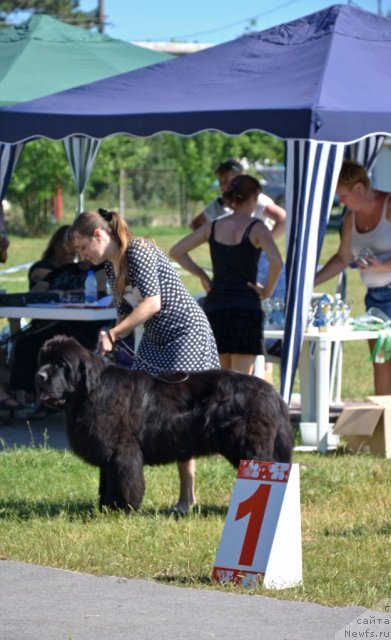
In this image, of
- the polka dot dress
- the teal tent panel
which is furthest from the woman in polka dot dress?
the teal tent panel

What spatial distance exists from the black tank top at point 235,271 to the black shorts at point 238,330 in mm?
51

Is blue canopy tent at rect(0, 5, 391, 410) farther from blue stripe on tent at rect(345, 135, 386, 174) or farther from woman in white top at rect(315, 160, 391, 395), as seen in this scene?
blue stripe on tent at rect(345, 135, 386, 174)

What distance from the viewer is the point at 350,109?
26.9ft

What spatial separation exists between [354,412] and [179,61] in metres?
3.53

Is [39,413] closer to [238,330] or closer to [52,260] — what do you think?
[52,260]

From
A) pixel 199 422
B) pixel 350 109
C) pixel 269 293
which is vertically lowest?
pixel 199 422

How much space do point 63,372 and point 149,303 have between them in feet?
2.16

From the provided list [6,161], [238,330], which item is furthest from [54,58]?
[238,330]

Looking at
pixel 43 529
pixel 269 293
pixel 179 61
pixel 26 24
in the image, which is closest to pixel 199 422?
pixel 43 529

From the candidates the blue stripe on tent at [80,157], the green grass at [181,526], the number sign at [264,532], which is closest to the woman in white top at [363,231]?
the green grass at [181,526]

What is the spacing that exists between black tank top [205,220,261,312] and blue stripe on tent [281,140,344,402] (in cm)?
26

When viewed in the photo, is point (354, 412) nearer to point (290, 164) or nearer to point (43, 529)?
point (290, 164)

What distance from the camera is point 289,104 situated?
823 cm

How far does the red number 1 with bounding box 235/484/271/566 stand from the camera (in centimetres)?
523
